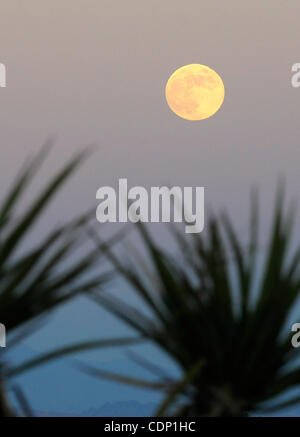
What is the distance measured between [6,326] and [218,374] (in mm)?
1043

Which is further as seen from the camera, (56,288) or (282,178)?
(282,178)

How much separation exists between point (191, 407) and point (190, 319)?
39 cm

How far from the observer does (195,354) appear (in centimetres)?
349

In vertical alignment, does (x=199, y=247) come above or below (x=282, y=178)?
below

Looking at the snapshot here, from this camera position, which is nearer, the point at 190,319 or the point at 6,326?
the point at 6,326

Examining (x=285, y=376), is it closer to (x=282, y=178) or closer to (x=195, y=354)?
(x=195, y=354)
